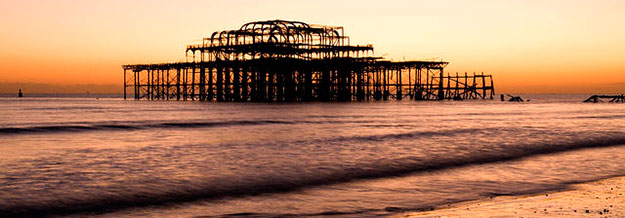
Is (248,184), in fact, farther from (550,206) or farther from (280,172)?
(550,206)

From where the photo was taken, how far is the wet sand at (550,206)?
7590mm

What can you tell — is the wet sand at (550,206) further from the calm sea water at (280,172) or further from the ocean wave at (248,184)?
the ocean wave at (248,184)

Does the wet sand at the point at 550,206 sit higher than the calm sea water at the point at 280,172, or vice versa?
the wet sand at the point at 550,206

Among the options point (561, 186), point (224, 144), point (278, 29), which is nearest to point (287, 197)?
point (561, 186)

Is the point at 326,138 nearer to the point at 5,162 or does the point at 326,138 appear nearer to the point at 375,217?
the point at 5,162

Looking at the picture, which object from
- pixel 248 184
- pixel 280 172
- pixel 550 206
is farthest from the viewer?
pixel 280 172

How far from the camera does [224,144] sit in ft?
61.1

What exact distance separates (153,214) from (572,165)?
881cm

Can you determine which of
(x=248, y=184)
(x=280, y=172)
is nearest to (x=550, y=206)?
(x=248, y=184)

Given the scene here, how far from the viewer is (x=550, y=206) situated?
8.14m

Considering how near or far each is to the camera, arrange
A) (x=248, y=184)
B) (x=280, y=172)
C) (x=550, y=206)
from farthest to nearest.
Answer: (x=280, y=172) → (x=248, y=184) → (x=550, y=206)

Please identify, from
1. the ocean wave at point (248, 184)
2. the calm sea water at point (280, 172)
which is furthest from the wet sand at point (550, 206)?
the ocean wave at point (248, 184)

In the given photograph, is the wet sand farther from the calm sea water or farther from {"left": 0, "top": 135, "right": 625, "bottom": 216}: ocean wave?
{"left": 0, "top": 135, "right": 625, "bottom": 216}: ocean wave

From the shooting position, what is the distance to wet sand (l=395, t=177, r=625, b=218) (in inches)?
299
